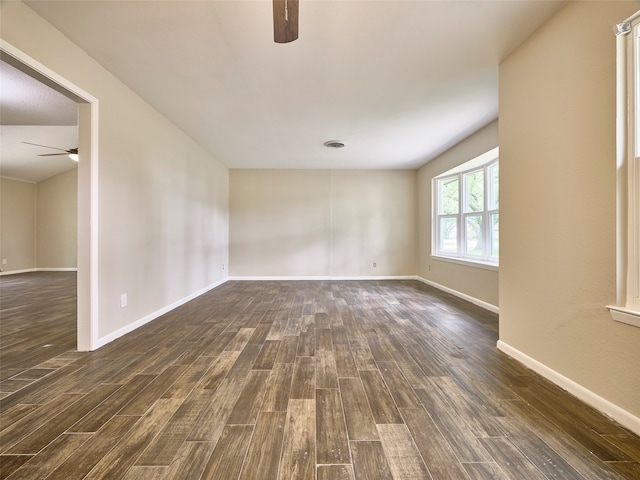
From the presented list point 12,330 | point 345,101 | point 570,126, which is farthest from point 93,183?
point 570,126

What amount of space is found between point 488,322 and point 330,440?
265 cm

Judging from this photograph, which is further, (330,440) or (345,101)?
(345,101)

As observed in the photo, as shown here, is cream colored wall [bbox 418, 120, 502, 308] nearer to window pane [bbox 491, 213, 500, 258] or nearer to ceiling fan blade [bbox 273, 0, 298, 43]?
window pane [bbox 491, 213, 500, 258]

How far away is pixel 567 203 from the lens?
1.78m

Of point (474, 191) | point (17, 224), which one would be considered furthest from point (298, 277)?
point (17, 224)

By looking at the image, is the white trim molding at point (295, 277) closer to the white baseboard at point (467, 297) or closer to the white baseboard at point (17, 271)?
the white baseboard at point (467, 297)

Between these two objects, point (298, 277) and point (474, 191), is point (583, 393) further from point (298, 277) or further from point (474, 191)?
point (298, 277)

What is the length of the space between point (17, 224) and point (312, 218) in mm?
7958

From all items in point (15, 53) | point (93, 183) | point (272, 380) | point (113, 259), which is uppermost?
point (15, 53)

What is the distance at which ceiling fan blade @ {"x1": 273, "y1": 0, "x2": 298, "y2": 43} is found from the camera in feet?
4.40

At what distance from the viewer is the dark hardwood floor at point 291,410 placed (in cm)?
117

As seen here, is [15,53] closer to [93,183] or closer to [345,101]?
[93,183]

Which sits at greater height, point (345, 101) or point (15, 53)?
point (345, 101)

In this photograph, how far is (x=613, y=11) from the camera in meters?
1.50
